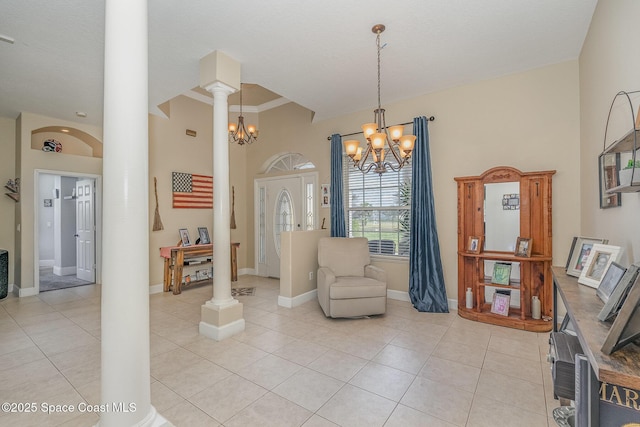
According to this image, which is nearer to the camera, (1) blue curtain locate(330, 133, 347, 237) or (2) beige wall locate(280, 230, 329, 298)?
(2) beige wall locate(280, 230, 329, 298)

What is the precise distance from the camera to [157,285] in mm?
4887

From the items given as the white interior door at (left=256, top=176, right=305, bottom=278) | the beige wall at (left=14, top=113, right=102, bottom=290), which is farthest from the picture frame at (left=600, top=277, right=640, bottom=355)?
the beige wall at (left=14, top=113, right=102, bottom=290)

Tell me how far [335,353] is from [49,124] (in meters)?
5.84

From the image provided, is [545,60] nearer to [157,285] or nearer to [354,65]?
[354,65]

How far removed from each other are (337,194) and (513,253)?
2.55 metres

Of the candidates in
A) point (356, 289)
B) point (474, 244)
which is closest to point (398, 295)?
point (356, 289)

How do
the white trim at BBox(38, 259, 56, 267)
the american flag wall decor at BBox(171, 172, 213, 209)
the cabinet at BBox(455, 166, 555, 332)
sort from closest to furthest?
the cabinet at BBox(455, 166, 555, 332) < the american flag wall decor at BBox(171, 172, 213, 209) < the white trim at BBox(38, 259, 56, 267)

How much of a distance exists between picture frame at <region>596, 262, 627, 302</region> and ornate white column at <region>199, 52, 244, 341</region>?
9.76ft

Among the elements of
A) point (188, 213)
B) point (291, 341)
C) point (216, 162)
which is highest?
point (216, 162)

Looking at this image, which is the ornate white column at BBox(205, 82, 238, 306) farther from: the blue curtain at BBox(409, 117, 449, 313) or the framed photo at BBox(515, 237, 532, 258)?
the framed photo at BBox(515, 237, 532, 258)

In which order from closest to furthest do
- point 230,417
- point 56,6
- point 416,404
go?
1. point 230,417
2. point 416,404
3. point 56,6

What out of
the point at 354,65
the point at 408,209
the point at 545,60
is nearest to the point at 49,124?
the point at 354,65

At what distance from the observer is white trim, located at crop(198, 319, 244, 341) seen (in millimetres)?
2977

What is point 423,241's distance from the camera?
3.95 meters
